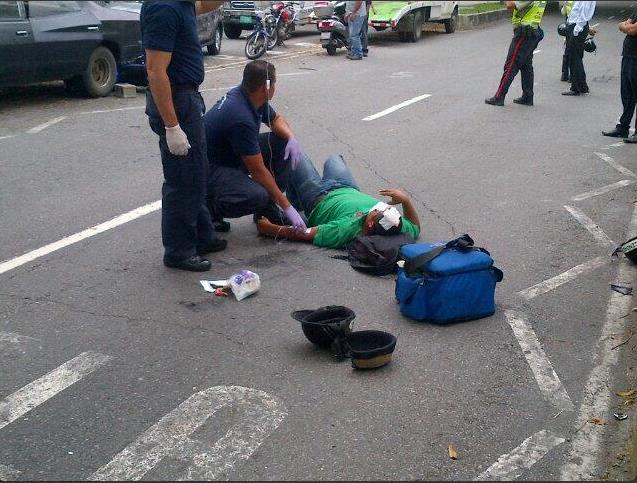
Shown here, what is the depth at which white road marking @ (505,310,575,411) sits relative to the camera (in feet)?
13.2

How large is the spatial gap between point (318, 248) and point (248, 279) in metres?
1.02

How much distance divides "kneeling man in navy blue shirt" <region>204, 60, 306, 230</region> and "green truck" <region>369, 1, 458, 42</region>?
14.3 meters

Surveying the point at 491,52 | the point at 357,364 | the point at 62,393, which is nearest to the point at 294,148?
the point at 357,364

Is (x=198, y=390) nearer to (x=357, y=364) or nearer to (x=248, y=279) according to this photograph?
(x=357, y=364)

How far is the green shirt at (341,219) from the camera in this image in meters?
5.89

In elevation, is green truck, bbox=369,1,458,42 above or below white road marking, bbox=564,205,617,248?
above

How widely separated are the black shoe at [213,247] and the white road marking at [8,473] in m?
2.67

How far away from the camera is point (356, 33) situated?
17250 mm

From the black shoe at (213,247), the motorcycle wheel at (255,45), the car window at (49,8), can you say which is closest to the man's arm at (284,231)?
the black shoe at (213,247)

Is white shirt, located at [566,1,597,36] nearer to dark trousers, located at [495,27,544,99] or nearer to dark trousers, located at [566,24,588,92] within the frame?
dark trousers, located at [566,24,588,92]

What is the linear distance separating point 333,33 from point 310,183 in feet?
40.7

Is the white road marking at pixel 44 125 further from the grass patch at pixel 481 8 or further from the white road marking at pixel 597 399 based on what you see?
the grass patch at pixel 481 8

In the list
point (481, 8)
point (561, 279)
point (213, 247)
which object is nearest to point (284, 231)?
point (213, 247)

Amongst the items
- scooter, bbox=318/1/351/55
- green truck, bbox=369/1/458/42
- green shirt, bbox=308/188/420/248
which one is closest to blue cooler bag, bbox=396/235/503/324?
green shirt, bbox=308/188/420/248
